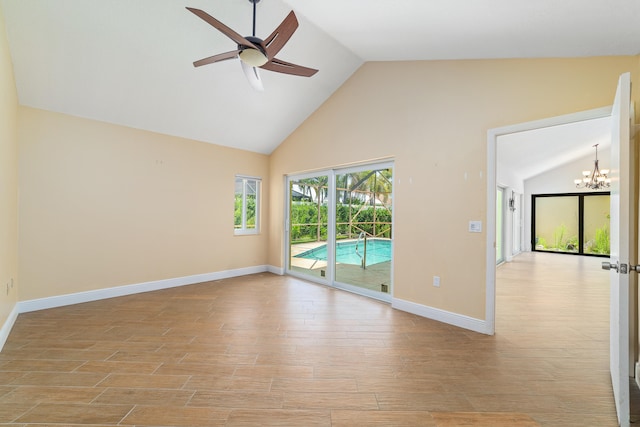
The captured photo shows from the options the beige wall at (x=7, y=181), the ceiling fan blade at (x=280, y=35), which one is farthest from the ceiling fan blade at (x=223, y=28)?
the beige wall at (x=7, y=181)

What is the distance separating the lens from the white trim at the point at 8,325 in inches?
98.7

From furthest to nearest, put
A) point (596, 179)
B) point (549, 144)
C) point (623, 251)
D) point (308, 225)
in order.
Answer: point (596, 179)
point (549, 144)
point (308, 225)
point (623, 251)

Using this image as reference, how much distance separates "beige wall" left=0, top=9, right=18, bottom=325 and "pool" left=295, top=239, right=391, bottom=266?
3897 millimetres

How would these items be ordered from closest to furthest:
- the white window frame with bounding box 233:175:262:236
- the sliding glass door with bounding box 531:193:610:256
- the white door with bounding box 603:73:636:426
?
the white door with bounding box 603:73:636:426, the white window frame with bounding box 233:175:262:236, the sliding glass door with bounding box 531:193:610:256

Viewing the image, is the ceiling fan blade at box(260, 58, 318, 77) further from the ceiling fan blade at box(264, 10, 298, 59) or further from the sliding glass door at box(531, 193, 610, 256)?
the sliding glass door at box(531, 193, 610, 256)

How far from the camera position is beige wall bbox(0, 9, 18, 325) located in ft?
8.30

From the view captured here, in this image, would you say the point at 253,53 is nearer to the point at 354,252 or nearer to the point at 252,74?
the point at 252,74

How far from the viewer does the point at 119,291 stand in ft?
13.2

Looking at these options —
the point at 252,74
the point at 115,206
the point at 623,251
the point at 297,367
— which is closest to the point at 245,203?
the point at 115,206

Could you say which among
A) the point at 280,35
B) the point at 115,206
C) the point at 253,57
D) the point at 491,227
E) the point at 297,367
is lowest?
the point at 297,367

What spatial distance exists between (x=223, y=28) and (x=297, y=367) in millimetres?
2645

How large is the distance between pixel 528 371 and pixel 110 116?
18.0 ft

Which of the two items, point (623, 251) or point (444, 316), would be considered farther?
point (444, 316)

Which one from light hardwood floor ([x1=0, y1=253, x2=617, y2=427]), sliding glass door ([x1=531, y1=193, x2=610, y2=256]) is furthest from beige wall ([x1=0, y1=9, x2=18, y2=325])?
sliding glass door ([x1=531, y1=193, x2=610, y2=256])
